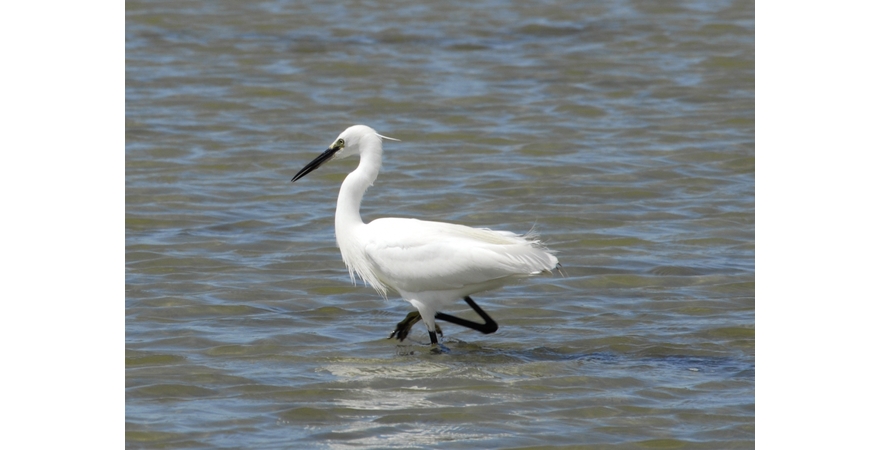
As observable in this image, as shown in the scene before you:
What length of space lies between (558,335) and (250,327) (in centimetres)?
192

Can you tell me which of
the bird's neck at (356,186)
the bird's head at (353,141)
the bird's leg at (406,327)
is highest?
the bird's head at (353,141)

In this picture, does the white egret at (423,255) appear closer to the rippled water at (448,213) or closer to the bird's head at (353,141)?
the bird's head at (353,141)

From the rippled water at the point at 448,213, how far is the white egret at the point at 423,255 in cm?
33

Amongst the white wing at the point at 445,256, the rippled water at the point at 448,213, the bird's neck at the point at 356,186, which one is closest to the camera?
the rippled water at the point at 448,213

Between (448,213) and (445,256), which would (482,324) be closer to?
(445,256)

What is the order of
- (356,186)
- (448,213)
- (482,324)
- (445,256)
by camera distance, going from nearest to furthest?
(445,256) → (356,186) → (482,324) → (448,213)

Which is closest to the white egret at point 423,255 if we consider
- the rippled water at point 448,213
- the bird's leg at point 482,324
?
the bird's leg at point 482,324

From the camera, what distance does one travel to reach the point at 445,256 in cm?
683

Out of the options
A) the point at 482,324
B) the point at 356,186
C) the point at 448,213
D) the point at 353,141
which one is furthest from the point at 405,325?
the point at 448,213

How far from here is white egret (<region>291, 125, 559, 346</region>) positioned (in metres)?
6.82

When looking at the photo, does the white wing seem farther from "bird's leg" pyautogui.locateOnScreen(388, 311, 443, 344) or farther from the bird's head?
the bird's head

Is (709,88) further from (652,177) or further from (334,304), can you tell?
(334,304)

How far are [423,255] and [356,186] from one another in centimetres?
65

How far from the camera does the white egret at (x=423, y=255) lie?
22.4ft
